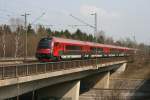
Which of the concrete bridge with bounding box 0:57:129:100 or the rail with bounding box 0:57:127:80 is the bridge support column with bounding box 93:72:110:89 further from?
the rail with bounding box 0:57:127:80

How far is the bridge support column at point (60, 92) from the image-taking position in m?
37.8

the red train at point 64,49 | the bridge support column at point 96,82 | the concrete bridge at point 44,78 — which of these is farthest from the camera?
the bridge support column at point 96,82

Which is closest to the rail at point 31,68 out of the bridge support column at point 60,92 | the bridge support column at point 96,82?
the bridge support column at point 60,92

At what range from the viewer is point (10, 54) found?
8269cm

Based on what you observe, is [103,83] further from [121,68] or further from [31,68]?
[31,68]

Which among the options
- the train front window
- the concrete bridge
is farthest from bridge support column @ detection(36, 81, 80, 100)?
the train front window

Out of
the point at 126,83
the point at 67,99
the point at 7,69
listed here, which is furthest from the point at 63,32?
the point at 7,69

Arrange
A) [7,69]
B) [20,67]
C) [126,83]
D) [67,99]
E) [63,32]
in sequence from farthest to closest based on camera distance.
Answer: [63,32], [126,83], [67,99], [20,67], [7,69]

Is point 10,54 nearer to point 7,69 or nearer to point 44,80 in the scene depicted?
point 44,80

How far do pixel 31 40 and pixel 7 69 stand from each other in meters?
71.7

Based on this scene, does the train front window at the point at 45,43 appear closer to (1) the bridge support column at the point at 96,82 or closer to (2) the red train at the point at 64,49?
(2) the red train at the point at 64,49

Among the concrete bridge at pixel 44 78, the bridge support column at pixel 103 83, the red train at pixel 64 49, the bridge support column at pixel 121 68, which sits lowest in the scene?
the bridge support column at pixel 103 83

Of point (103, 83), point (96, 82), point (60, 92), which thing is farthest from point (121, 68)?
point (60, 92)

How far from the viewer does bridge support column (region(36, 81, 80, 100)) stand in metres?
37.8
